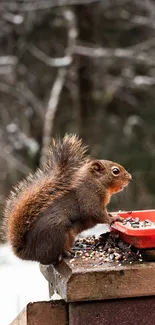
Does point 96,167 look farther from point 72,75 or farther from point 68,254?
point 72,75

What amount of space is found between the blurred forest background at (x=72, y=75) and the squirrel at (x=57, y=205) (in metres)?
5.70

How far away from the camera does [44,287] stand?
4.31 m

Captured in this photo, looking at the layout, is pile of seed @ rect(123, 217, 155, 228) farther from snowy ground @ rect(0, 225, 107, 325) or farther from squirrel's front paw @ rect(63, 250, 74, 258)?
snowy ground @ rect(0, 225, 107, 325)

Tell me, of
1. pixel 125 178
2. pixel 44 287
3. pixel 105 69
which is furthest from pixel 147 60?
pixel 125 178

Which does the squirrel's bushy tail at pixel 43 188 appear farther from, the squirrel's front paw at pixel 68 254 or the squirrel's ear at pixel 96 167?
the squirrel's front paw at pixel 68 254

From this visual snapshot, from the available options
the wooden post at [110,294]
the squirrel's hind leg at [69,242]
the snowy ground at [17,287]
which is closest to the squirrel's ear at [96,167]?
the squirrel's hind leg at [69,242]

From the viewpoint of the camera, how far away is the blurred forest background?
8438mm

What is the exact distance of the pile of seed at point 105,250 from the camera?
7.18 ft

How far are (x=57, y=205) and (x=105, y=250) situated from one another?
0.22 metres

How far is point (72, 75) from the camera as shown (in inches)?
346

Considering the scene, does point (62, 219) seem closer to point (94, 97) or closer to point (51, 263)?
point (51, 263)

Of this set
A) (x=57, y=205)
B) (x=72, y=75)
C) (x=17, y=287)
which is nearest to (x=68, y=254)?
(x=57, y=205)

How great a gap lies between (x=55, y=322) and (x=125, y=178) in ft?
2.14

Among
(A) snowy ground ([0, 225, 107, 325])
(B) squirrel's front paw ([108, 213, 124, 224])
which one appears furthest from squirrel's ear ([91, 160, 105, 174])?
(A) snowy ground ([0, 225, 107, 325])
